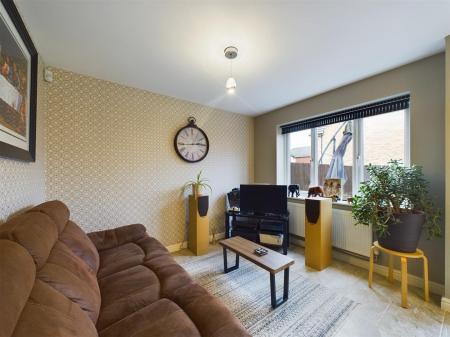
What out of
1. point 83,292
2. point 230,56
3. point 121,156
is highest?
point 230,56

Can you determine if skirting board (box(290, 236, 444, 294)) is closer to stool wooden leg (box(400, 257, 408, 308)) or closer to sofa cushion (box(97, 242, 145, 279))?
stool wooden leg (box(400, 257, 408, 308))

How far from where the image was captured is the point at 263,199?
10.6ft

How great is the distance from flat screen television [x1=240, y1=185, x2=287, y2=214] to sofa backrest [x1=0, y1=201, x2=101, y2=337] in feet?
7.71

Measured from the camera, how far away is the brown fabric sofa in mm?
668

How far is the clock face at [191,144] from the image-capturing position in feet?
10.4

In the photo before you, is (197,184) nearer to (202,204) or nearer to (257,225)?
(202,204)

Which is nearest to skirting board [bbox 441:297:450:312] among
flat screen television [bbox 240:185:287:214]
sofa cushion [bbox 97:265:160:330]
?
flat screen television [bbox 240:185:287:214]

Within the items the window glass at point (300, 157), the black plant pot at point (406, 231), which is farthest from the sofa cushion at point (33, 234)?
the window glass at point (300, 157)

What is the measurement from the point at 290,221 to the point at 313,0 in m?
2.87

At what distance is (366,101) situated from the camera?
2488 millimetres

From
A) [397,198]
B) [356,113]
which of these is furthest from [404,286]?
[356,113]

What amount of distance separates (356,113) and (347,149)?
502 mm

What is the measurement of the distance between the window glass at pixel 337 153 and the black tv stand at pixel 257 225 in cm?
91

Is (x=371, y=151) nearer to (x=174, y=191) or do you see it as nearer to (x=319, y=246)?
(x=319, y=246)
